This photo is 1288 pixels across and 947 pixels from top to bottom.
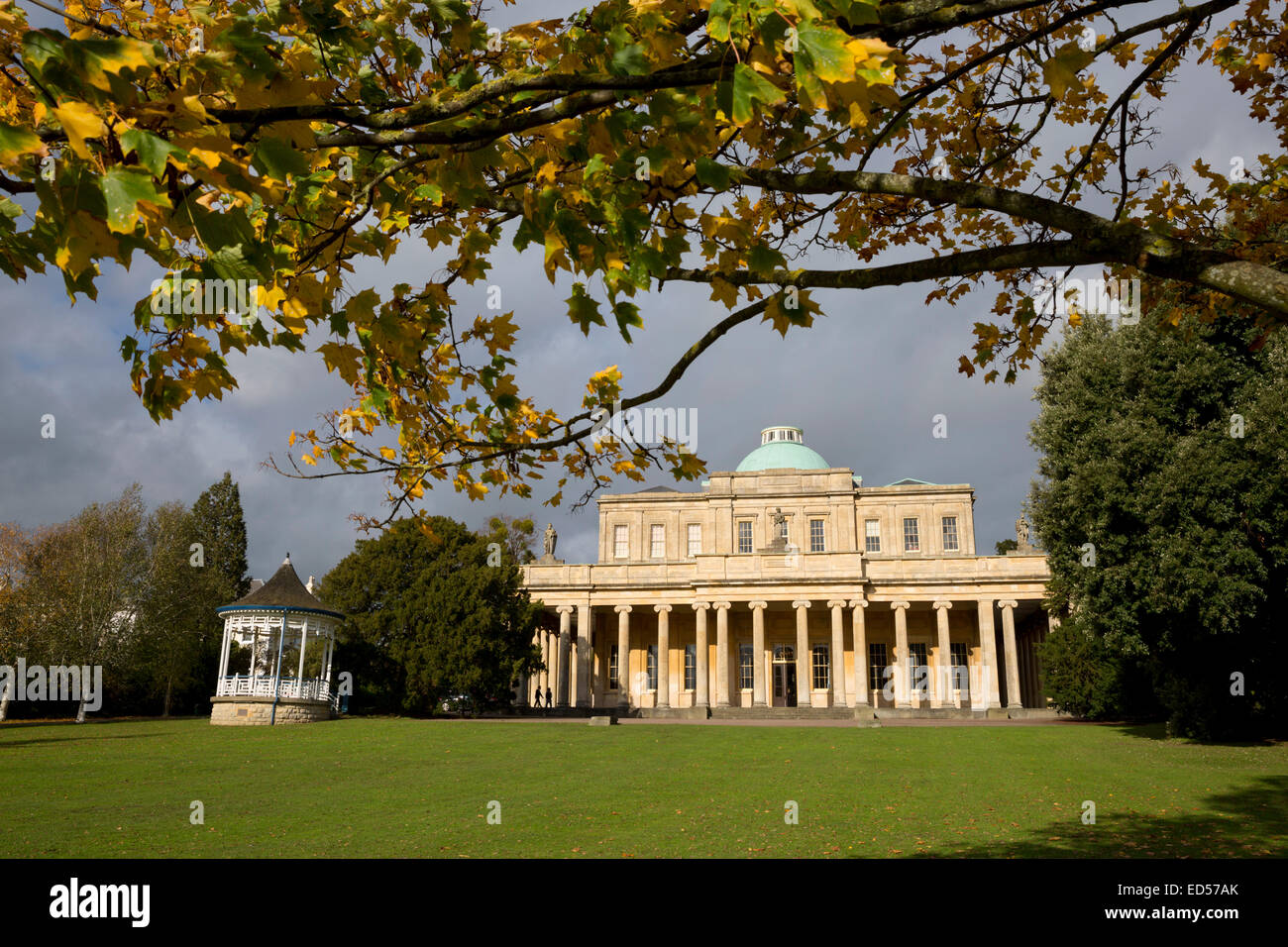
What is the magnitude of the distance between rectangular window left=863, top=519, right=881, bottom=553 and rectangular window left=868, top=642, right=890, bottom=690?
7.53 m

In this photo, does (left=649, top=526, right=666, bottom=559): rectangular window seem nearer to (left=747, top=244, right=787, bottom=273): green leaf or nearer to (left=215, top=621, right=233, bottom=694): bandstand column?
(left=215, top=621, right=233, bottom=694): bandstand column

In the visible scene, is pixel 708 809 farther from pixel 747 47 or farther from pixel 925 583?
pixel 925 583

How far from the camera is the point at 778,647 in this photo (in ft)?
178

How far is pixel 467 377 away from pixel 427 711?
3863 centimetres

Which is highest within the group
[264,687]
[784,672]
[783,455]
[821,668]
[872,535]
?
[783,455]

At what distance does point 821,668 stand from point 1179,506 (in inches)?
1336

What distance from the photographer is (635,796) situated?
13.7 m

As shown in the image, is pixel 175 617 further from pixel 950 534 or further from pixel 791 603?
pixel 950 534

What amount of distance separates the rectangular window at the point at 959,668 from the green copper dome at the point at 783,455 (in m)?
15.1

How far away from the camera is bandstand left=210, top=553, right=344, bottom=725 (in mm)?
32281

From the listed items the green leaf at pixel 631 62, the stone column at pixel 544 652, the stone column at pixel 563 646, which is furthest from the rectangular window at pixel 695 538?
the green leaf at pixel 631 62

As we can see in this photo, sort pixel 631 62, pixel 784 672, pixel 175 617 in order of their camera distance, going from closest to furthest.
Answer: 1. pixel 631 62
2. pixel 175 617
3. pixel 784 672

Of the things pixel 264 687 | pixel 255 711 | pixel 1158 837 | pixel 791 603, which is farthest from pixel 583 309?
pixel 791 603
